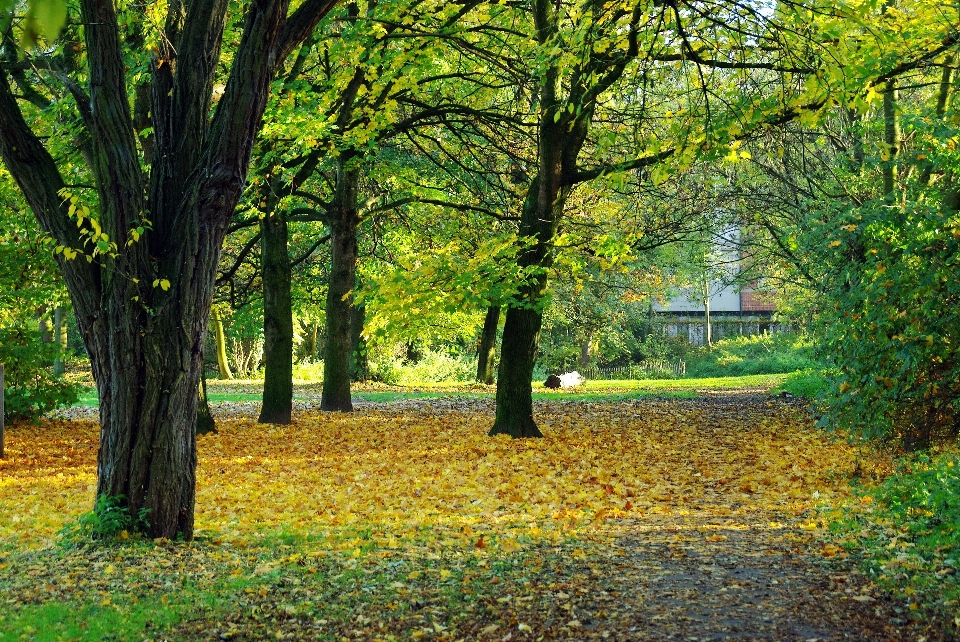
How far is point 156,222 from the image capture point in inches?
269

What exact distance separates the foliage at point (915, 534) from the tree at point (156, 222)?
5.00m

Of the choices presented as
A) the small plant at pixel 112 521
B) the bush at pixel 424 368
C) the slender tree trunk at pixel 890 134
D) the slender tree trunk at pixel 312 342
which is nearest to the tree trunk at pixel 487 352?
the bush at pixel 424 368

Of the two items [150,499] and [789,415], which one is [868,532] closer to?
[150,499]

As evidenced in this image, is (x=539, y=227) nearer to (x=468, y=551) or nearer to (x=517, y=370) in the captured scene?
(x=517, y=370)

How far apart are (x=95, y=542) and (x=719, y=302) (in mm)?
47480

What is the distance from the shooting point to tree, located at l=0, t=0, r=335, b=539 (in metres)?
6.64

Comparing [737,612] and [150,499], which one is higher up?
[150,499]

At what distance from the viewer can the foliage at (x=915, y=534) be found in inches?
204

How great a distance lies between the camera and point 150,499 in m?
6.79

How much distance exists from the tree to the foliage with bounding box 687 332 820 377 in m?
31.2

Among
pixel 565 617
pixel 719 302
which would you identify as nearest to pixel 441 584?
pixel 565 617

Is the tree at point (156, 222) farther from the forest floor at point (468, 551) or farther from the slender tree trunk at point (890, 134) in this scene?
the slender tree trunk at point (890, 134)

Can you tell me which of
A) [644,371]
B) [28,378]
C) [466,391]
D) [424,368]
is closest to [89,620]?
[28,378]

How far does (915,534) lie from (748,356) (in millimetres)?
33299
